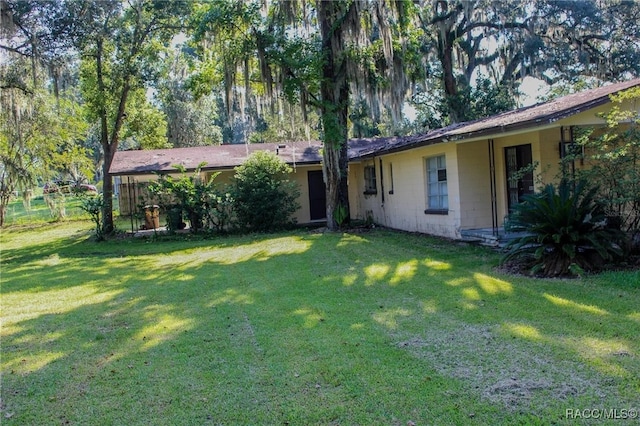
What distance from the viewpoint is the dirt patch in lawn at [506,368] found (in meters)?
3.65

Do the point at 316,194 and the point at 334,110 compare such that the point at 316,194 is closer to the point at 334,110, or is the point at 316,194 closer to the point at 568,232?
the point at 334,110

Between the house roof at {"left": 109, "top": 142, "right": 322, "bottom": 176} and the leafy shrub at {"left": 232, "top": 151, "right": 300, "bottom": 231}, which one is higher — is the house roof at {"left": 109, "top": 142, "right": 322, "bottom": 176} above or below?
above

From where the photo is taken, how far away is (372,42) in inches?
600

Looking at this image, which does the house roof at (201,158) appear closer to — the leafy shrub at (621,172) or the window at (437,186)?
the window at (437,186)

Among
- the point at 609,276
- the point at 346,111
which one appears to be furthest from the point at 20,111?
the point at 609,276

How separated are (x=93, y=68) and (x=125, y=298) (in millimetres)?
13291

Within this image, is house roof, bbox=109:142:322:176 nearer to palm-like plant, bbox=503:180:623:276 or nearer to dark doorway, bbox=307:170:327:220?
dark doorway, bbox=307:170:327:220

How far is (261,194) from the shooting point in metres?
16.0

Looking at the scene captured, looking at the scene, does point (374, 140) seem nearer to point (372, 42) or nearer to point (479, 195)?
point (372, 42)

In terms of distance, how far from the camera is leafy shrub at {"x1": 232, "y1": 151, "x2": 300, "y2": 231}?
16.0 meters

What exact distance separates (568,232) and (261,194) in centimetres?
995

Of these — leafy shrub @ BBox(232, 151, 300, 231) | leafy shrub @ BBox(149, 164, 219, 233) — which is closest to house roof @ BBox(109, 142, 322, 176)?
leafy shrub @ BBox(149, 164, 219, 233)

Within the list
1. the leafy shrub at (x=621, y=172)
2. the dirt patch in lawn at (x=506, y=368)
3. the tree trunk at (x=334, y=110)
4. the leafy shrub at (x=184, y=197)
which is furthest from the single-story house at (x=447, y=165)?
the dirt patch in lawn at (x=506, y=368)

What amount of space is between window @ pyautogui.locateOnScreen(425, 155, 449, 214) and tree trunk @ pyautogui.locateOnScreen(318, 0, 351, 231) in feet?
8.94
